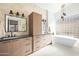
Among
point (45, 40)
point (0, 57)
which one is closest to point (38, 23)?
point (45, 40)

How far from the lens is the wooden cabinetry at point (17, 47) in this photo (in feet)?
6.59

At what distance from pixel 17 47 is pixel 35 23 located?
56cm

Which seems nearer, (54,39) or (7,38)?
(7,38)

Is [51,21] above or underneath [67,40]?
above

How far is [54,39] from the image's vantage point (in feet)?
7.61

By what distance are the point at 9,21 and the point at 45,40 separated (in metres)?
0.76

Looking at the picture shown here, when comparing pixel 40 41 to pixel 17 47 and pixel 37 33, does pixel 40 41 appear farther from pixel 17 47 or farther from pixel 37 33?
pixel 17 47

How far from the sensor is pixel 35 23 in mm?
2330

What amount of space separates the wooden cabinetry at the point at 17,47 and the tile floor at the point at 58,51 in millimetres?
173

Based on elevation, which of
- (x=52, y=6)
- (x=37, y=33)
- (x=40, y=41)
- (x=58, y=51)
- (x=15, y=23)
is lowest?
(x=58, y=51)

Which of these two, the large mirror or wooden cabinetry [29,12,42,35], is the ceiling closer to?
wooden cabinetry [29,12,42,35]

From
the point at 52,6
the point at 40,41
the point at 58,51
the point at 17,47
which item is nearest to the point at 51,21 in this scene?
the point at 52,6

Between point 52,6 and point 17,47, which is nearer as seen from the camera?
point 17,47

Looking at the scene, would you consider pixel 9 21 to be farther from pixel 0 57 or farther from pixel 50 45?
pixel 50 45
